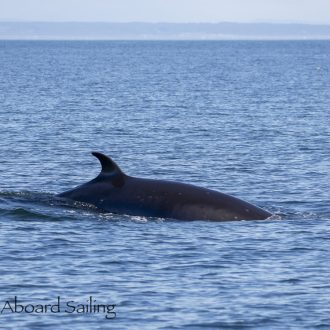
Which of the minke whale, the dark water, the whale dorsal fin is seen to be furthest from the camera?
the whale dorsal fin

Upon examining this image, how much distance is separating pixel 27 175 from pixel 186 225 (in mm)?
8704

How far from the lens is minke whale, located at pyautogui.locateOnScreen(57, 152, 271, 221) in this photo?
878 inches

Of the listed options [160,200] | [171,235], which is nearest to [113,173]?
[160,200]

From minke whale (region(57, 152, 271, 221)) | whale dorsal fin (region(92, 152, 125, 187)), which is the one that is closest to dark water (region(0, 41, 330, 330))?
minke whale (region(57, 152, 271, 221))

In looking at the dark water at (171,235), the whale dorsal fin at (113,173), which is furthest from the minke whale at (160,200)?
the dark water at (171,235)

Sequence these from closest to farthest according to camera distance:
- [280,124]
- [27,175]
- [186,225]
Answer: [186,225] → [27,175] → [280,124]

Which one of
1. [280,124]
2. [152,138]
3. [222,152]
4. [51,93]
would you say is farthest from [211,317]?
[51,93]

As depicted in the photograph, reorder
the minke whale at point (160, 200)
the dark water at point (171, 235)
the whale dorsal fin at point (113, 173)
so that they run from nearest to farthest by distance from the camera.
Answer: the dark water at point (171, 235) < the minke whale at point (160, 200) < the whale dorsal fin at point (113, 173)

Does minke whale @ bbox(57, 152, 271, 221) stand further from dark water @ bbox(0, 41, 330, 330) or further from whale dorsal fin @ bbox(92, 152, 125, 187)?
dark water @ bbox(0, 41, 330, 330)

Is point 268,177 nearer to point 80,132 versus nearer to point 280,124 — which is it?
point 80,132

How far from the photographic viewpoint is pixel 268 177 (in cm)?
3042

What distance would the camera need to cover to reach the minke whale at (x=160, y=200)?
22.3 metres

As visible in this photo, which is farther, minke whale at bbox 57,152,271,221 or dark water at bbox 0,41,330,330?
minke whale at bbox 57,152,271,221

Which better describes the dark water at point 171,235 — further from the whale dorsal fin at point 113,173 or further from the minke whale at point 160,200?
the whale dorsal fin at point 113,173
